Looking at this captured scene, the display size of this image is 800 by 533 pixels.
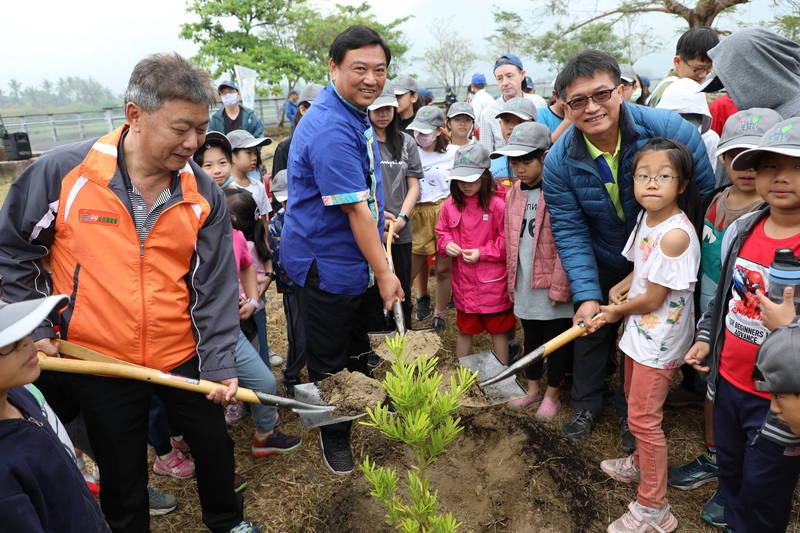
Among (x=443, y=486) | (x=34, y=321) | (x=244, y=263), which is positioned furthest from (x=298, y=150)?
(x=443, y=486)

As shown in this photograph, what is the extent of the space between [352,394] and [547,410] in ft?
5.59

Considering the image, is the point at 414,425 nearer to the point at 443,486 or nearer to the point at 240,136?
the point at 443,486

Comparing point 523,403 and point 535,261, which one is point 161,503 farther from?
point 535,261

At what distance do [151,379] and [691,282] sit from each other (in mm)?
2348

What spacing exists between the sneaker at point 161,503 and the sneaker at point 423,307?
2900 mm

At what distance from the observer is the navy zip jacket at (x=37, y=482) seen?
123 cm

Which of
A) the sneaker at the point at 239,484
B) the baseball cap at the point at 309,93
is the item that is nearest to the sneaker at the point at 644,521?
the sneaker at the point at 239,484

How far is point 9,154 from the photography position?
47.3 ft

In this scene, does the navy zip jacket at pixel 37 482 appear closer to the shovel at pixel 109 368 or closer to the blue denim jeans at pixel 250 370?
the shovel at pixel 109 368

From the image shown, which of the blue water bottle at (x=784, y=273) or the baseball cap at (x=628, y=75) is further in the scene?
the baseball cap at (x=628, y=75)

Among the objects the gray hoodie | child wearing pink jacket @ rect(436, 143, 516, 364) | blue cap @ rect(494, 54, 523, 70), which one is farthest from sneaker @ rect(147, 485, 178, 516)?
blue cap @ rect(494, 54, 523, 70)

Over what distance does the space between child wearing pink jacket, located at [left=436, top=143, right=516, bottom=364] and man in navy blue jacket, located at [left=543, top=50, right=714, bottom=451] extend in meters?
0.68

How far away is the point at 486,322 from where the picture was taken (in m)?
3.68

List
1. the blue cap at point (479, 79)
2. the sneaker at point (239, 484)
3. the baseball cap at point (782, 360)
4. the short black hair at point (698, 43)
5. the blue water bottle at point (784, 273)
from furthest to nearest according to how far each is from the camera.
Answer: the blue cap at point (479, 79), the short black hair at point (698, 43), the sneaker at point (239, 484), the blue water bottle at point (784, 273), the baseball cap at point (782, 360)
